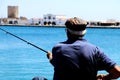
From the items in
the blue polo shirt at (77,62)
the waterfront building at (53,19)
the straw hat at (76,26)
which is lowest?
the waterfront building at (53,19)

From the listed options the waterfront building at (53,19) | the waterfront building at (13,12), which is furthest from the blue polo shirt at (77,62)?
the waterfront building at (13,12)

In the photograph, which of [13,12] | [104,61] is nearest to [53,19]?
[13,12]

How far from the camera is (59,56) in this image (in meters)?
3.94

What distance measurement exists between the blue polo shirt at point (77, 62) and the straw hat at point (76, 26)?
0.31ft

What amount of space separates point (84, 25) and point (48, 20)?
159 metres

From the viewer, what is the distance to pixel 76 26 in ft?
12.9

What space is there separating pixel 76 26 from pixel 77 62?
310 mm

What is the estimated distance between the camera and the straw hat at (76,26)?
393 cm

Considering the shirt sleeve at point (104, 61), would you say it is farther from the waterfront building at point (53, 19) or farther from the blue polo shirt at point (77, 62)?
the waterfront building at point (53, 19)

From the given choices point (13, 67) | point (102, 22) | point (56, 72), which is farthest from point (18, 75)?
point (102, 22)

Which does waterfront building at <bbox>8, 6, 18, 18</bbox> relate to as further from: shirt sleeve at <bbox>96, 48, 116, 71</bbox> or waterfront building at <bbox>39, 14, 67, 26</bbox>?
shirt sleeve at <bbox>96, 48, 116, 71</bbox>

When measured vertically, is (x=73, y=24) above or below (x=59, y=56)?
above

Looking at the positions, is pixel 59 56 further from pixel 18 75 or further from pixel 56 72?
pixel 18 75

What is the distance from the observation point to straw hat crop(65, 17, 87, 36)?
3.93 m
